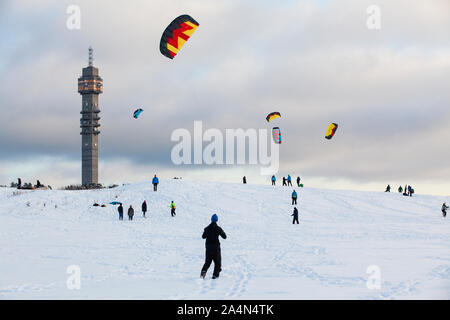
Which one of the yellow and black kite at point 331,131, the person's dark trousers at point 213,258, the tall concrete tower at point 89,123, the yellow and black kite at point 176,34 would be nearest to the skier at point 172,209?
the yellow and black kite at point 176,34

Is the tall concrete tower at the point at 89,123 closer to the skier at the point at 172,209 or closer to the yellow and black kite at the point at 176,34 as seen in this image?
the skier at the point at 172,209

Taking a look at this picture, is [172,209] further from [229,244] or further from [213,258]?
[213,258]

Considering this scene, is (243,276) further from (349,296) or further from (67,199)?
(67,199)

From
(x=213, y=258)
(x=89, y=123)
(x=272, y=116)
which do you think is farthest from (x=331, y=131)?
(x=89, y=123)

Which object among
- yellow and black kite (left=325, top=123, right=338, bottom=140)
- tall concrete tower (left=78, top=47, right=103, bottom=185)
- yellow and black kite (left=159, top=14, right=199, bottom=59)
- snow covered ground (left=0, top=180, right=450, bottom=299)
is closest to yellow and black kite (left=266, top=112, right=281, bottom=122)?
yellow and black kite (left=325, top=123, right=338, bottom=140)

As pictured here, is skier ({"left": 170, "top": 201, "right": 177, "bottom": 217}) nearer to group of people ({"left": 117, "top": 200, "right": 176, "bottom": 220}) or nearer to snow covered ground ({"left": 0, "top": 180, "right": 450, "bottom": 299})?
group of people ({"left": 117, "top": 200, "right": 176, "bottom": 220})

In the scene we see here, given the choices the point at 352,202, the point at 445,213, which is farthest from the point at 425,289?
the point at 352,202
